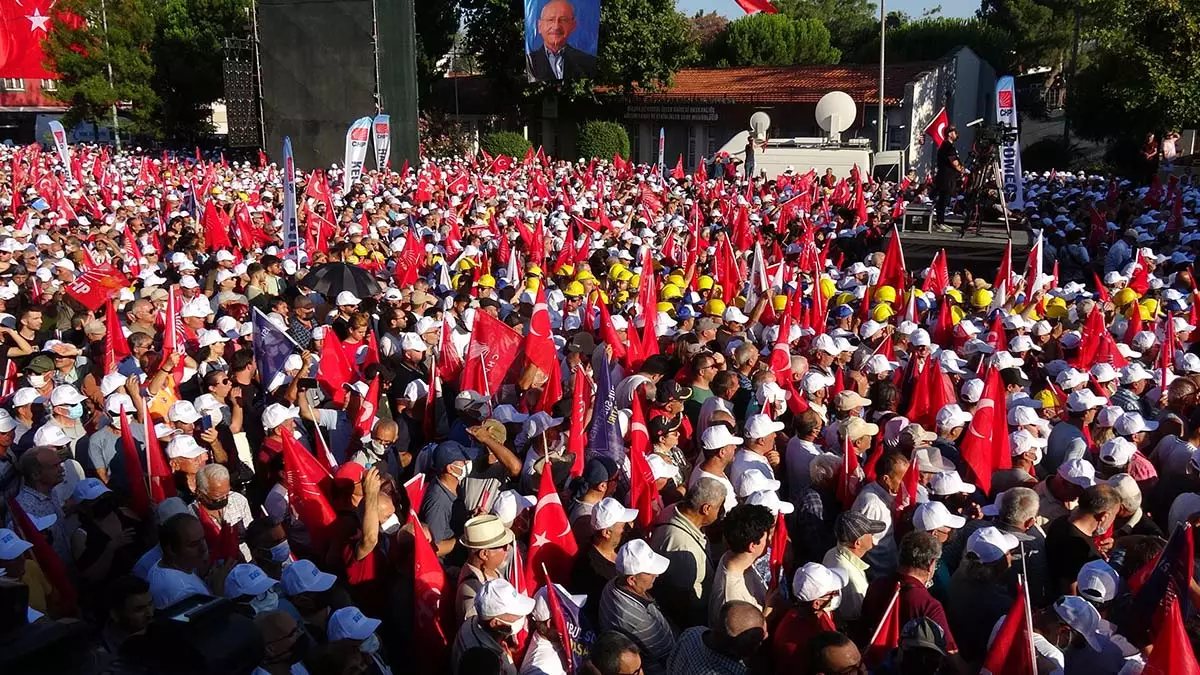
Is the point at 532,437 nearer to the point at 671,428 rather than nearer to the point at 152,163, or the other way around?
the point at 671,428

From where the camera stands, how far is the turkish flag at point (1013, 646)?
330cm

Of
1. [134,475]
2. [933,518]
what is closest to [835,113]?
[933,518]

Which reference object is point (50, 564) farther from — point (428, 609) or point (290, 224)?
point (290, 224)

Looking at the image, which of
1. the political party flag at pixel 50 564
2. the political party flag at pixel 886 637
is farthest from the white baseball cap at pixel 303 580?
the political party flag at pixel 886 637

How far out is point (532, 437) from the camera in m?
5.41

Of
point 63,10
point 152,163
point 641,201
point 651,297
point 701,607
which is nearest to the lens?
point 701,607

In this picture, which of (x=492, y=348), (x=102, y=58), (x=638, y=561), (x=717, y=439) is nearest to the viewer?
(x=638, y=561)

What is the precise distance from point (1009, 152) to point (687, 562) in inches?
495

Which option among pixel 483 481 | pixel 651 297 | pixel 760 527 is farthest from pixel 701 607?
pixel 651 297

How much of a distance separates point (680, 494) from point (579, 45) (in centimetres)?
2613

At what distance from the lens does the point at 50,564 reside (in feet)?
13.4

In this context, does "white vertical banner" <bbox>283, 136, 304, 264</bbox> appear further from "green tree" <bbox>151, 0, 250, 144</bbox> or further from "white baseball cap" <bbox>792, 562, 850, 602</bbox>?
"green tree" <bbox>151, 0, 250, 144</bbox>

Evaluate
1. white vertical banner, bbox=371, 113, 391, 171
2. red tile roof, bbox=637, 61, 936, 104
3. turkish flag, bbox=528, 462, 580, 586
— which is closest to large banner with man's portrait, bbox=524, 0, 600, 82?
red tile roof, bbox=637, 61, 936, 104

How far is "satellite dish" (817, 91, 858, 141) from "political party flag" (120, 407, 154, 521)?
23.1m
